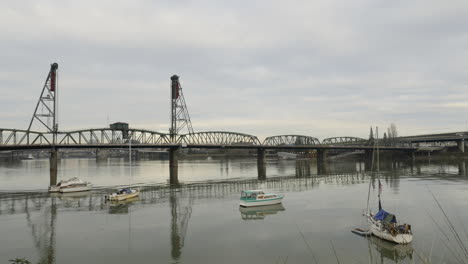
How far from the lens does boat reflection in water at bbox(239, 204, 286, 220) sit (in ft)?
135

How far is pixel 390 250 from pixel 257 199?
76.2 ft

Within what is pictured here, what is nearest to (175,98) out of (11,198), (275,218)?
(11,198)

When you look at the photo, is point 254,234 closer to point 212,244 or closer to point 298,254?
point 212,244

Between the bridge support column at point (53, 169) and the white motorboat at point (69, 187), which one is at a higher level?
the bridge support column at point (53, 169)

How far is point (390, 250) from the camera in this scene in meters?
26.0

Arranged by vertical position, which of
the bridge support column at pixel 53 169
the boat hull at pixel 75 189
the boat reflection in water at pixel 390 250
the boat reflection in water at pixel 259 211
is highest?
the bridge support column at pixel 53 169

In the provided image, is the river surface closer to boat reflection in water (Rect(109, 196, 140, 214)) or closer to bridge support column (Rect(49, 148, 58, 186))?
boat reflection in water (Rect(109, 196, 140, 214))

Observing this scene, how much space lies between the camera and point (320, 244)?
27.8 meters

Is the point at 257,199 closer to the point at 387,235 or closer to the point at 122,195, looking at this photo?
the point at 387,235

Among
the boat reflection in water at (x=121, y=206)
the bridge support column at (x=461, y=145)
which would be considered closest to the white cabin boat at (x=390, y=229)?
the boat reflection in water at (x=121, y=206)

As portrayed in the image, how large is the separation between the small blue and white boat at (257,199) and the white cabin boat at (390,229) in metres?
19.5

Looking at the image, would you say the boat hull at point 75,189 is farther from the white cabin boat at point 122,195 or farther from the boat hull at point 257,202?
the boat hull at point 257,202

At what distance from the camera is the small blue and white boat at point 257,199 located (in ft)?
153

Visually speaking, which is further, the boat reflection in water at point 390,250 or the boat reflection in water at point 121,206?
the boat reflection in water at point 121,206
